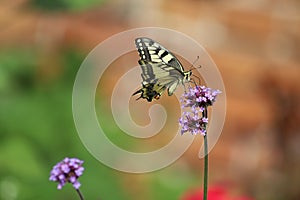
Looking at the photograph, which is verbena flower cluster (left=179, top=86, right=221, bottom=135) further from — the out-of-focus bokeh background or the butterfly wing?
the out-of-focus bokeh background

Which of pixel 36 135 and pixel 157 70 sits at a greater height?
pixel 36 135

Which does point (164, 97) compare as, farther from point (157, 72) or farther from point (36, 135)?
point (157, 72)

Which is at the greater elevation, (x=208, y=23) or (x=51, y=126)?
(x=208, y=23)

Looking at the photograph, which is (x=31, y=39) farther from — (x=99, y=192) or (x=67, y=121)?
(x=99, y=192)

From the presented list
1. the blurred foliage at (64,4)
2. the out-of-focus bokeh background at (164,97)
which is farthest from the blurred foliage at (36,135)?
the blurred foliage at (64,4)

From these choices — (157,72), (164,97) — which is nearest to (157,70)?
(157,72)

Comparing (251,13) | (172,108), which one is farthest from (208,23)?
(172,108)

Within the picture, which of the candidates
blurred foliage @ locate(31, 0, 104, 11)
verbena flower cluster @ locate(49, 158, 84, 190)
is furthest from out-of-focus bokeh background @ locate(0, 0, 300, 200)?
verbena flower cluster @ locate(49, 158, 84, 190)
